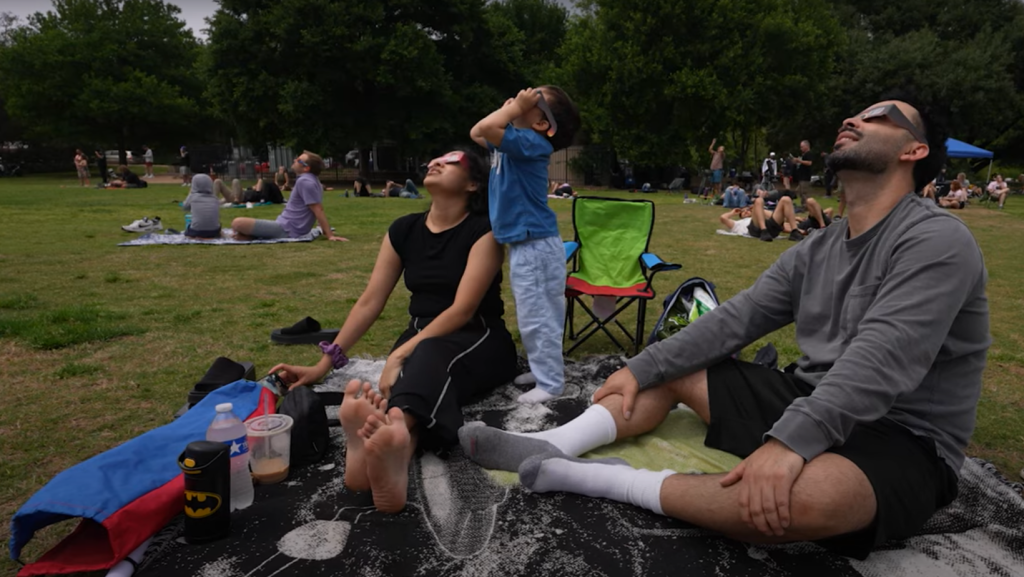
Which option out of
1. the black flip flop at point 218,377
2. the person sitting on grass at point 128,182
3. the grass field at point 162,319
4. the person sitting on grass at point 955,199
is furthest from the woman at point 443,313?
the person sitting on grass at point 128,182

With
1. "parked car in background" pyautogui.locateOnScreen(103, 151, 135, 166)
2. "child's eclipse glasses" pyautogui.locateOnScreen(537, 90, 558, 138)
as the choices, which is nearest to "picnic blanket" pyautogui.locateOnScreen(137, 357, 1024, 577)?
"child's eclipse glasses" pyautogui.locateOnScreen(537, 90, 558, 138)

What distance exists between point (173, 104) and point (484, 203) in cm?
3570

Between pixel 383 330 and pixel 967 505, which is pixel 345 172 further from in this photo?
pixel 967 505

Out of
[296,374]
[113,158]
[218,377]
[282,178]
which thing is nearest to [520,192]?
[296,374]

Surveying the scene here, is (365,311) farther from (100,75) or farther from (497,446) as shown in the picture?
(100,75)

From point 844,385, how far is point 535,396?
1.72 meters

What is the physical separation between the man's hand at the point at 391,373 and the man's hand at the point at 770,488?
1.49 metres

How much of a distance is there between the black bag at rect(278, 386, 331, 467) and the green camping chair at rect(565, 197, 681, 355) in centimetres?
208

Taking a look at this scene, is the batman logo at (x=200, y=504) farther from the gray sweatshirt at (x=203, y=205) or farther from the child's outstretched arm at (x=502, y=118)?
the gray sweatshirt at (x=203, y=205)

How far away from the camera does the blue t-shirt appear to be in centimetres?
326

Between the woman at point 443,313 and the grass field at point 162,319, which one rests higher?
the woman at point 443,313

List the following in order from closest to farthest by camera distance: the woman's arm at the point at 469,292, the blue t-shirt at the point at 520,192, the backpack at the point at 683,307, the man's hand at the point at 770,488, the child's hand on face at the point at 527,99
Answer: the man's hand at the point at 770,488
the woman's arm at the point at 469,292
the child's hand on face at the point at 527,99
the blue t-shirt at the point at 520,192
the backpack at the point at 683,307

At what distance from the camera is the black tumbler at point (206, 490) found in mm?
1978

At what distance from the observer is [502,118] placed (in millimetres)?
3072
